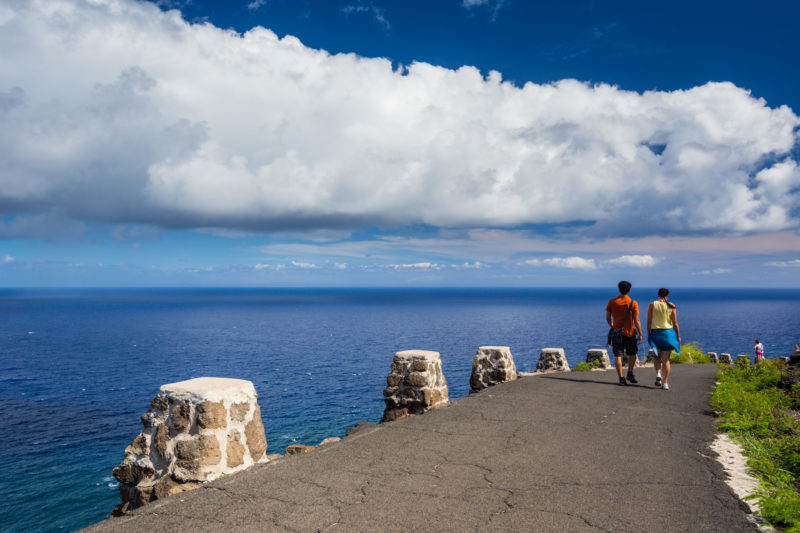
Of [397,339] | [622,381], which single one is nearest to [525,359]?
[397,339]

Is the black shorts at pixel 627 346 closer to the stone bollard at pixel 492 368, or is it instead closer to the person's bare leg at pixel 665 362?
the person's bare leg at pixel 665 362

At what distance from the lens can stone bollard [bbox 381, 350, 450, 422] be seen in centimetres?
934

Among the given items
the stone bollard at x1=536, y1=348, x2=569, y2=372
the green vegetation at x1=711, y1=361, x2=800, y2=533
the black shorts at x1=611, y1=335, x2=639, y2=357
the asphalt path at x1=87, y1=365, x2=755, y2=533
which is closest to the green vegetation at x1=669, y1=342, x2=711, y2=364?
the green vegetation at x1=711, y1=361, x2=800, y2=533

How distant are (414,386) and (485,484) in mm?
4165

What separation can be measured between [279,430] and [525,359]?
102 feet

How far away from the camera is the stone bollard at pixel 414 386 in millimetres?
9344

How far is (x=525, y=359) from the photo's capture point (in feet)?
161

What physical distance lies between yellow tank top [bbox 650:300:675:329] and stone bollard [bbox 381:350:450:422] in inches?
224

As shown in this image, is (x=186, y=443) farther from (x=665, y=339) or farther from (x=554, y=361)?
(x=554, y=361)

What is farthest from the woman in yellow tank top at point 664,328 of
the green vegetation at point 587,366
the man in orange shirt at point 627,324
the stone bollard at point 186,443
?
the stone bollard at point 186,443

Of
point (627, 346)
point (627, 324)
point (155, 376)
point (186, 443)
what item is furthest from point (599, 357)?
point (155, 376)

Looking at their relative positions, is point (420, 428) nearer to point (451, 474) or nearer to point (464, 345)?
point (451, 474)

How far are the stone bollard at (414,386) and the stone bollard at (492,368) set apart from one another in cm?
317

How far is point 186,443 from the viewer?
5.34 m
